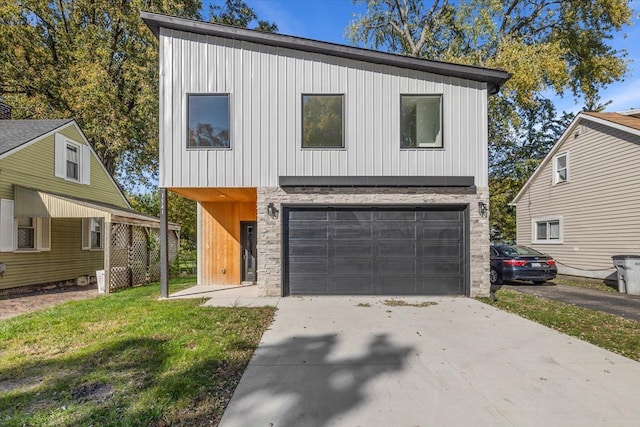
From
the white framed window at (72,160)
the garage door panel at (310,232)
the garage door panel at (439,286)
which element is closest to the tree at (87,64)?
the white framed window at (72,160)

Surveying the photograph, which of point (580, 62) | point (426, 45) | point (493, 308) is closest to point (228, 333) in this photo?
point (493, 308)

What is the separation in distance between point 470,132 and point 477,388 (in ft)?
22.5

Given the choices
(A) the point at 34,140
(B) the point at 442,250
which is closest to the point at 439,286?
(B) the point at 442,250

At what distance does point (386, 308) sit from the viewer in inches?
287

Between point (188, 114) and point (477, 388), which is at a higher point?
point (188, 114)

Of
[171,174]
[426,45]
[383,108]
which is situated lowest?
[171,174]

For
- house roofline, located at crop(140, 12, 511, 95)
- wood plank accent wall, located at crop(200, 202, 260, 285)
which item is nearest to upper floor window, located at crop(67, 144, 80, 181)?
wood plank accent wall, located at crop(200, 202, 260, 285)

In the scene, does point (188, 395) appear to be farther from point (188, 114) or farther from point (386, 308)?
point (188, 114)

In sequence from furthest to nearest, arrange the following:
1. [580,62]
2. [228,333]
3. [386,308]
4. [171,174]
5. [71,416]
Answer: [580,62]
[171,174]
[386,308]
[228,333]
[71,416]

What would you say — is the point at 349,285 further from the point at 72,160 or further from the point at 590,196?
the point at 72,160

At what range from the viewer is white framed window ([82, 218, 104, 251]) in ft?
42.0

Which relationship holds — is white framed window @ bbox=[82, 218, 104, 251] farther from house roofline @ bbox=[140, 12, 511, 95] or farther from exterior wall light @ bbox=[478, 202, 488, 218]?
exterior wall light @ bbox=[478, 202, 488, 218]

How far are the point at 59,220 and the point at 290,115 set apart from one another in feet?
30.0

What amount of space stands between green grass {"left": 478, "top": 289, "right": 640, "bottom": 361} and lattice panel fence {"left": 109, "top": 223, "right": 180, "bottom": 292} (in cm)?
1051
